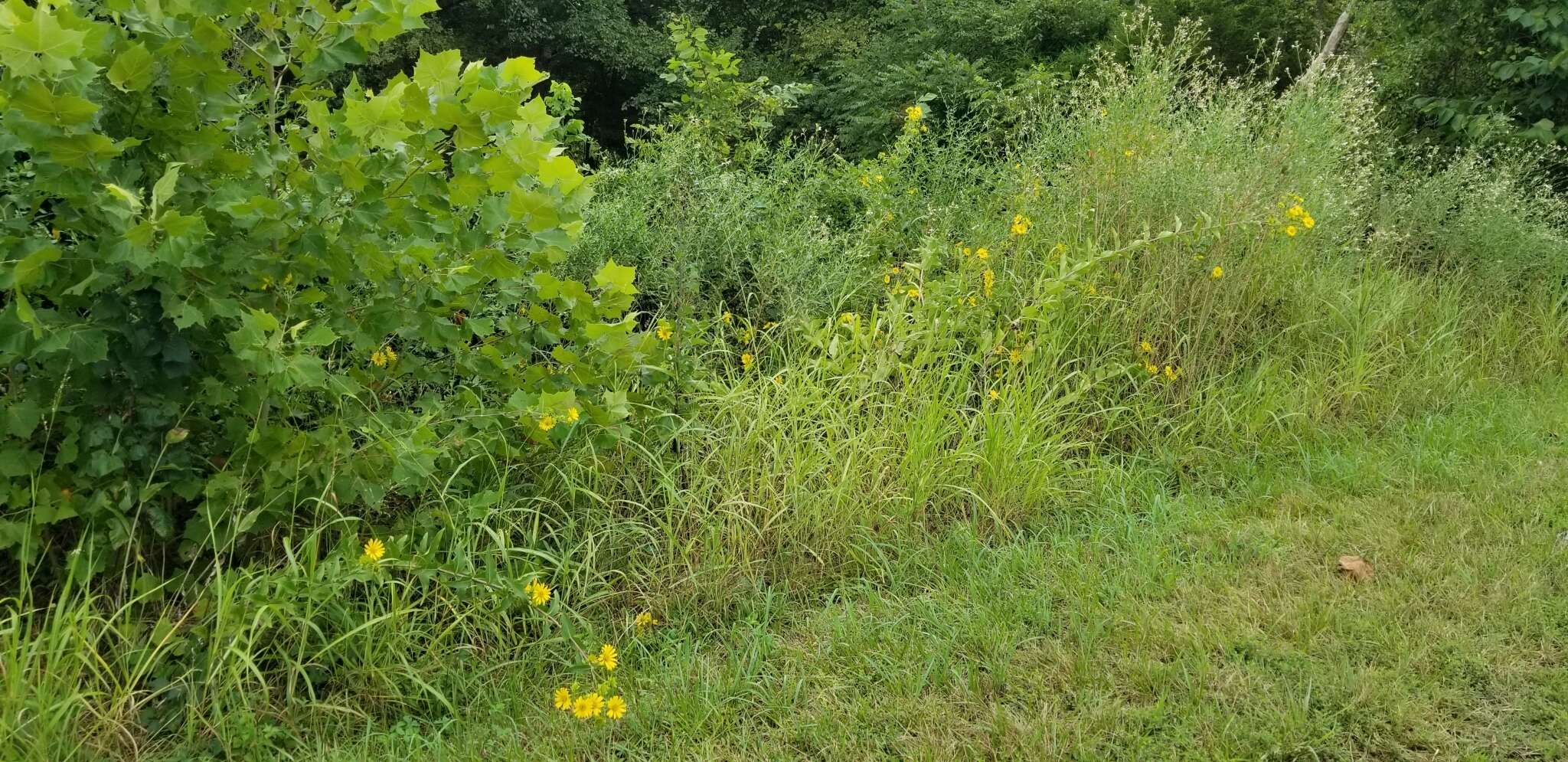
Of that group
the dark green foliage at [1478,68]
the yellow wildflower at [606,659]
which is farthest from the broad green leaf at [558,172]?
the dark green foliage at [1478,68]

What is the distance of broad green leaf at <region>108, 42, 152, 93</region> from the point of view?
213cm

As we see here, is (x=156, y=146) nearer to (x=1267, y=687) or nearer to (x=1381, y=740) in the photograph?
(x=1267, y=687)

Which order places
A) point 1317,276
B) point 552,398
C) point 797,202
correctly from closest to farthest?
point 552,398 < point 1317,276 < point 797,202

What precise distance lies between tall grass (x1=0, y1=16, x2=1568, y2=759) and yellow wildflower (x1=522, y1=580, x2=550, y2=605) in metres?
0.04

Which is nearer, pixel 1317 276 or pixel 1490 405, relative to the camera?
pixel 1490 405

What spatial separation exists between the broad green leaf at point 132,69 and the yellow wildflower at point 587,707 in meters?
1.67

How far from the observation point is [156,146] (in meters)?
2.35

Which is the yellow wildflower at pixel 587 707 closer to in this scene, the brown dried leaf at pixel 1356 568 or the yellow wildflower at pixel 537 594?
the yellow wildflower at pixel 537 594

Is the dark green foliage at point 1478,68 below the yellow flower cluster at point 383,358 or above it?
above

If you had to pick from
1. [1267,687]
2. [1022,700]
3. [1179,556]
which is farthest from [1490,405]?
[1022,700]

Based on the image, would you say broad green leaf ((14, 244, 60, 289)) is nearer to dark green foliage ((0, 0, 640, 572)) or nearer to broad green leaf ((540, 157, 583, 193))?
dark green foliage ((0, 0, 640, 572))

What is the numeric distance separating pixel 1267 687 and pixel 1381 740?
0.25 m

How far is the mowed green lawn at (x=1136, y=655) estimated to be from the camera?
7.29 ft

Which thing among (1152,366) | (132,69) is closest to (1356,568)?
(1152,366)
